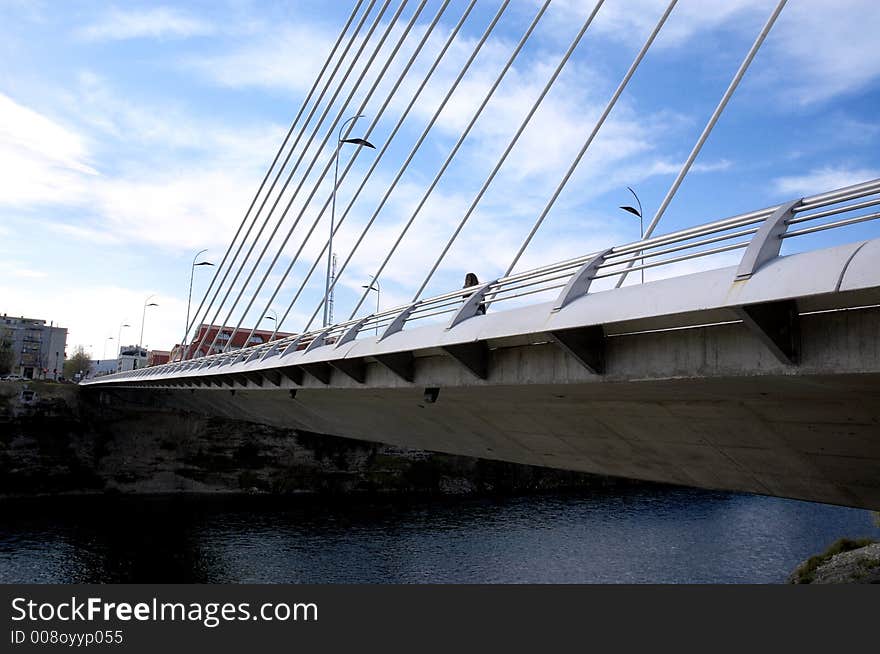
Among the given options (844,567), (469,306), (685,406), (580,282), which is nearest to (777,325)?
(580,282)

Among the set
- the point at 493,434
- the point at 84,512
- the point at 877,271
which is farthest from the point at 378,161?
the point at 84,512

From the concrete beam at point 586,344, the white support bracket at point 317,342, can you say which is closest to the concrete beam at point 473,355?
the concrete beam at point 586,344

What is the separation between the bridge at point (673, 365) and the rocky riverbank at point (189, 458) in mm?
36763

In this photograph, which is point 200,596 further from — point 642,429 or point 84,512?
point 84,512

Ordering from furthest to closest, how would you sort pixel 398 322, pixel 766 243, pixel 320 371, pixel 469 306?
pixel 320 371, pixel 398 322, pixel 469 306, pixel 766 243

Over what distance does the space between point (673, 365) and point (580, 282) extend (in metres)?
1.43

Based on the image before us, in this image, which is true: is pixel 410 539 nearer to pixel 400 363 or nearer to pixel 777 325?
pixel 400 363

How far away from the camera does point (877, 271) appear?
16.1 ft

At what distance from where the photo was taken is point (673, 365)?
7566 millimetres

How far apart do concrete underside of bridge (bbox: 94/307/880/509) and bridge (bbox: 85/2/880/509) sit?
0.02 metres

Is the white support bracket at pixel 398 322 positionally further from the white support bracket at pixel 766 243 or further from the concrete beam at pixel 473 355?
the white support bracket at pixel 766 243

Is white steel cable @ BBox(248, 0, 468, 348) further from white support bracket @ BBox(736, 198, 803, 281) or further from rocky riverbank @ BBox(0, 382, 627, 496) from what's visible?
rocky riverbank @ BBox(0, 382, 627, 496)

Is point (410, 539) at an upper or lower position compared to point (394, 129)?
lower

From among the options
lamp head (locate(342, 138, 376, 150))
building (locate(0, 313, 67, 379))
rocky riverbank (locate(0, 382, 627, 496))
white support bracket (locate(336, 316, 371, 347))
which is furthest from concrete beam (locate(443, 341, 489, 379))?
building (locate(0, 313, 67, 379))
